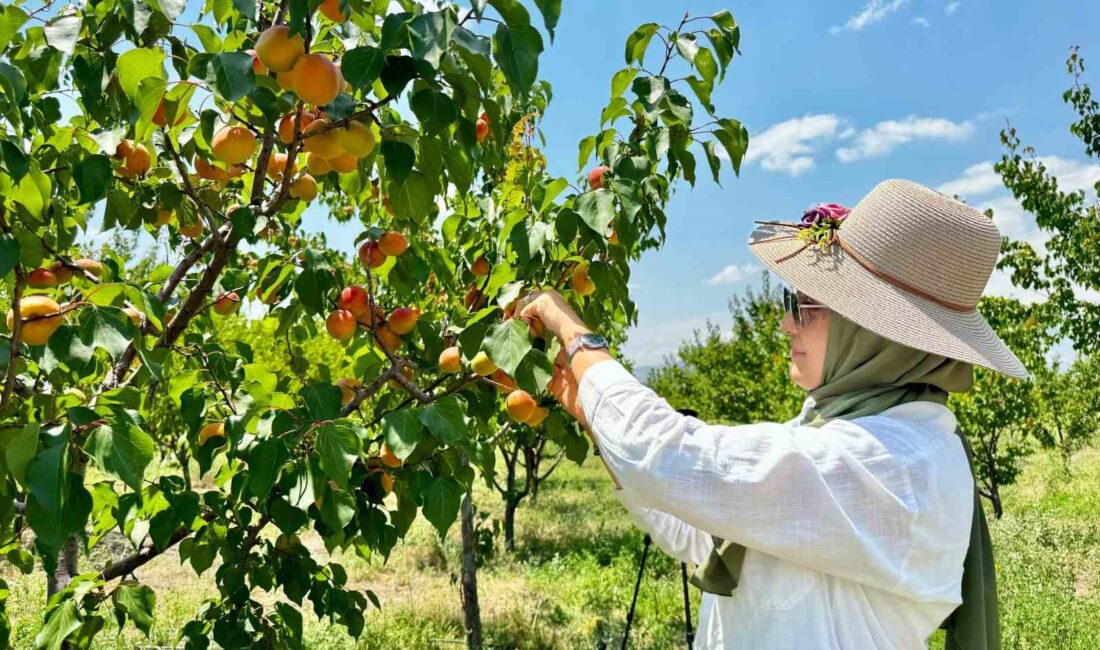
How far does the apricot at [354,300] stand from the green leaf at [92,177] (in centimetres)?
58

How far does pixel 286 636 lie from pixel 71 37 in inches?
64.2

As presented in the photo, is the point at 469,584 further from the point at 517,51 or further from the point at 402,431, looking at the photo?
the point at 517,51

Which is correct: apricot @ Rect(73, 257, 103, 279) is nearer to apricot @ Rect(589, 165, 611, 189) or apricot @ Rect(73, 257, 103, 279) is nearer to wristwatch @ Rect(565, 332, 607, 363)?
apricot @ Rect(589, 165, 611, 189)

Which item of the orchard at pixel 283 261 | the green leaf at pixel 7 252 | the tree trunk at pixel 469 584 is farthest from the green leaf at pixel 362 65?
the tree trunk at pixel 469 584

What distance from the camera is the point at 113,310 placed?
1.25 m

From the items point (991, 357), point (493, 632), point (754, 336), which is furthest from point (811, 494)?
point (754, 336)

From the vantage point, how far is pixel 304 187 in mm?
1902

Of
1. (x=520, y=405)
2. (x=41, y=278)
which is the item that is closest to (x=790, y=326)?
(x=520, y=405)

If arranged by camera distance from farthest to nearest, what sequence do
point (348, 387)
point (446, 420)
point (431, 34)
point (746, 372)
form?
point (746, 372) → point (348, 387) → point (446, 420) → point (431, 34)

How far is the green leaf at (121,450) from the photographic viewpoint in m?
1.11

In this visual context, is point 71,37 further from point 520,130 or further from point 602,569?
point 602,569

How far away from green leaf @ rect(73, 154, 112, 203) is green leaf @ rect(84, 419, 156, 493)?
0.49m

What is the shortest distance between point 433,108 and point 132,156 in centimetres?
94

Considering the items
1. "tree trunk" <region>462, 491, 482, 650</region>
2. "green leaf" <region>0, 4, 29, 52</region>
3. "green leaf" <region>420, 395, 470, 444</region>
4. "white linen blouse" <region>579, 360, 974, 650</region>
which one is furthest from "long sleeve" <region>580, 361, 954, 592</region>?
"tree trunk" <region>462, 491, 482, 650</region>
